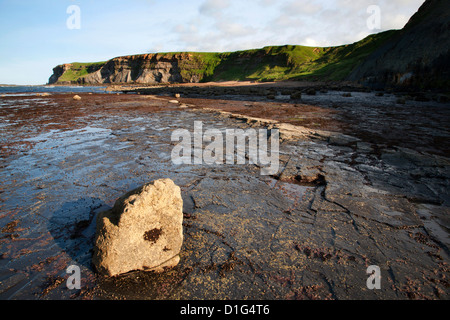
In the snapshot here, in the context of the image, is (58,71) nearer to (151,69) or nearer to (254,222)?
(151,69)

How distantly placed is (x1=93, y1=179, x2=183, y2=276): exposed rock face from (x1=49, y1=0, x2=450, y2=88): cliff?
24.5 m

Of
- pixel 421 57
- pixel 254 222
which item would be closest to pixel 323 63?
pixel 421 57

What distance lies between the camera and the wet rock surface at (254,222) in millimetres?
1896

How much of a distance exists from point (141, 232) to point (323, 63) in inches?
2478

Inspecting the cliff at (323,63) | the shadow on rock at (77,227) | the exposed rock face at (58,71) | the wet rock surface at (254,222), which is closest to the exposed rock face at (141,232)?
the wet rock surface at (254,222)

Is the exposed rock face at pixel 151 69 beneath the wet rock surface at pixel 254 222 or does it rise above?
above

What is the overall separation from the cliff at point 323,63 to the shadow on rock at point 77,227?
982 inches

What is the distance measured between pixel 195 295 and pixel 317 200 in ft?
6.90

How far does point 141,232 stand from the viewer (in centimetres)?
210

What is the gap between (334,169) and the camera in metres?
4.16

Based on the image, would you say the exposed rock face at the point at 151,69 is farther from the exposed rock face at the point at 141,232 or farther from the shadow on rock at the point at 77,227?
the exposed rock face at the point at 141,232

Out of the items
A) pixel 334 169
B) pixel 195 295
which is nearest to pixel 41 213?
pixel 195 295

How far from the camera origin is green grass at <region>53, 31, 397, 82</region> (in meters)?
46.2

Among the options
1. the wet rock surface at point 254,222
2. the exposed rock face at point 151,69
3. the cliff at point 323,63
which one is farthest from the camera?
the exposed rock face at point 151,69
